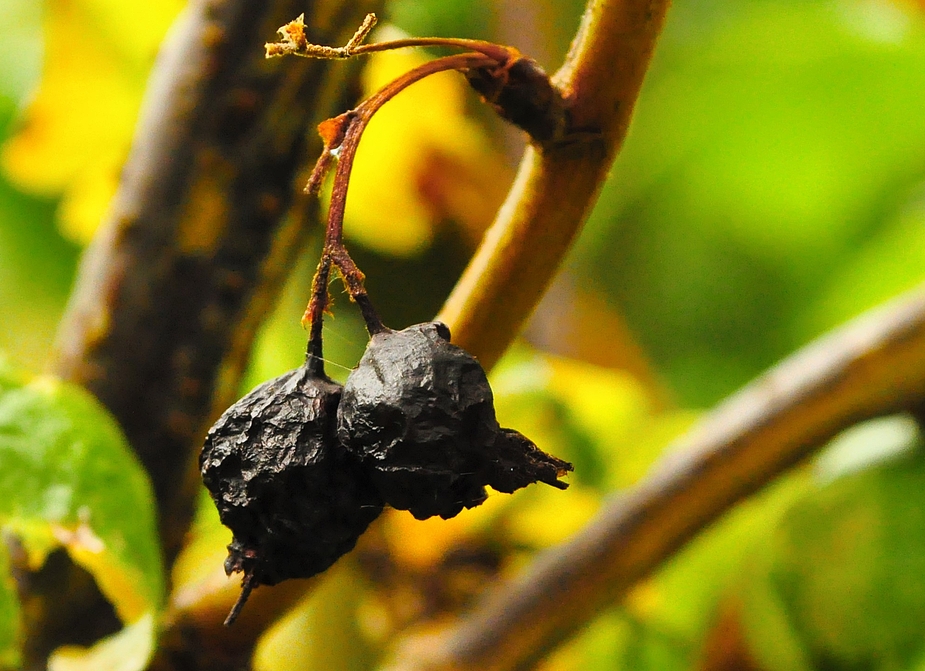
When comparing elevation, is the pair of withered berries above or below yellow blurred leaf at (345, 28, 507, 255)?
below

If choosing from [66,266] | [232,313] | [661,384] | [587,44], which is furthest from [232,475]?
[661,384]

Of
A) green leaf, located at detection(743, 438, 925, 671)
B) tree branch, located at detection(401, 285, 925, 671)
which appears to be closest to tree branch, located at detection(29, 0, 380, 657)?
tree branch, located at detection(401, 285, 925, 671)

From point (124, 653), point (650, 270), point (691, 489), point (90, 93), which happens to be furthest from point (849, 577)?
point (650, 270)

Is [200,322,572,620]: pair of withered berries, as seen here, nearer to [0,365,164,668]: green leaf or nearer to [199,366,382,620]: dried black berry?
[199,366,382,620]: dried black berry

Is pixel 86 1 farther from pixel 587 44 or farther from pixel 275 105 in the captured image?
pixel 587 44

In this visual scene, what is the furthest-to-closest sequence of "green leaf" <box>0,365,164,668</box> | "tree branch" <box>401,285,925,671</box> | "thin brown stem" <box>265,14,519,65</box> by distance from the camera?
"tree branch" <box>401,285,925,671</box> → "green leaf" <box>0,365,164,668</box> → "thin brown stem" <box>265,14,519,65</box>

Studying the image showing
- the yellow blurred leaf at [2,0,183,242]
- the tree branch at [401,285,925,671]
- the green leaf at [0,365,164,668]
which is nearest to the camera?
the green leaf at [0,365,164,668]

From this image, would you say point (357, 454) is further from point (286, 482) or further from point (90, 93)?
point (90, 93)
